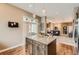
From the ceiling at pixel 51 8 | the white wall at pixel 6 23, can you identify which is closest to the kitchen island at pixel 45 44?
the white wall at pixel 6 23

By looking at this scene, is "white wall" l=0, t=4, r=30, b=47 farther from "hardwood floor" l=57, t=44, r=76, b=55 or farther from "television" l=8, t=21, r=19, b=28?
"hardwood floor" l=57, t=44, r=76, b=55

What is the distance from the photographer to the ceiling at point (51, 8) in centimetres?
206

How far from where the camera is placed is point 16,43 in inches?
84.0

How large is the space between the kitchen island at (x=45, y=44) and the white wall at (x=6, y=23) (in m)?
0.22

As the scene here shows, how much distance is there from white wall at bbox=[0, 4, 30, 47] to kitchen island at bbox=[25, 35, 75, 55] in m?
0.22

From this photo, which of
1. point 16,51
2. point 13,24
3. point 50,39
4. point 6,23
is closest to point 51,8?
point 50,39

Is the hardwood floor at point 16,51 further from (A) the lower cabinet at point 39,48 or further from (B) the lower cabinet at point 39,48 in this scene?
(B) the lower cabinet at point 39,48

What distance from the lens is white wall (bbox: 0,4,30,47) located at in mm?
2092

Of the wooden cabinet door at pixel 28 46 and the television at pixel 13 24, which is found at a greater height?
the television at pixel 13 24

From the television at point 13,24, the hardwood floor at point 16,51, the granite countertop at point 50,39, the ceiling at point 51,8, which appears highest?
the ceiling at point 51,8

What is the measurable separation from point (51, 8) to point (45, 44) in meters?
0.72

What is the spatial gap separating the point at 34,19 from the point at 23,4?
37 cm

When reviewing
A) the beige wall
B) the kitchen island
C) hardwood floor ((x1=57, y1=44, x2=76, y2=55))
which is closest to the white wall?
the beige wall

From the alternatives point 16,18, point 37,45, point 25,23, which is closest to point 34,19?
point 25,23
